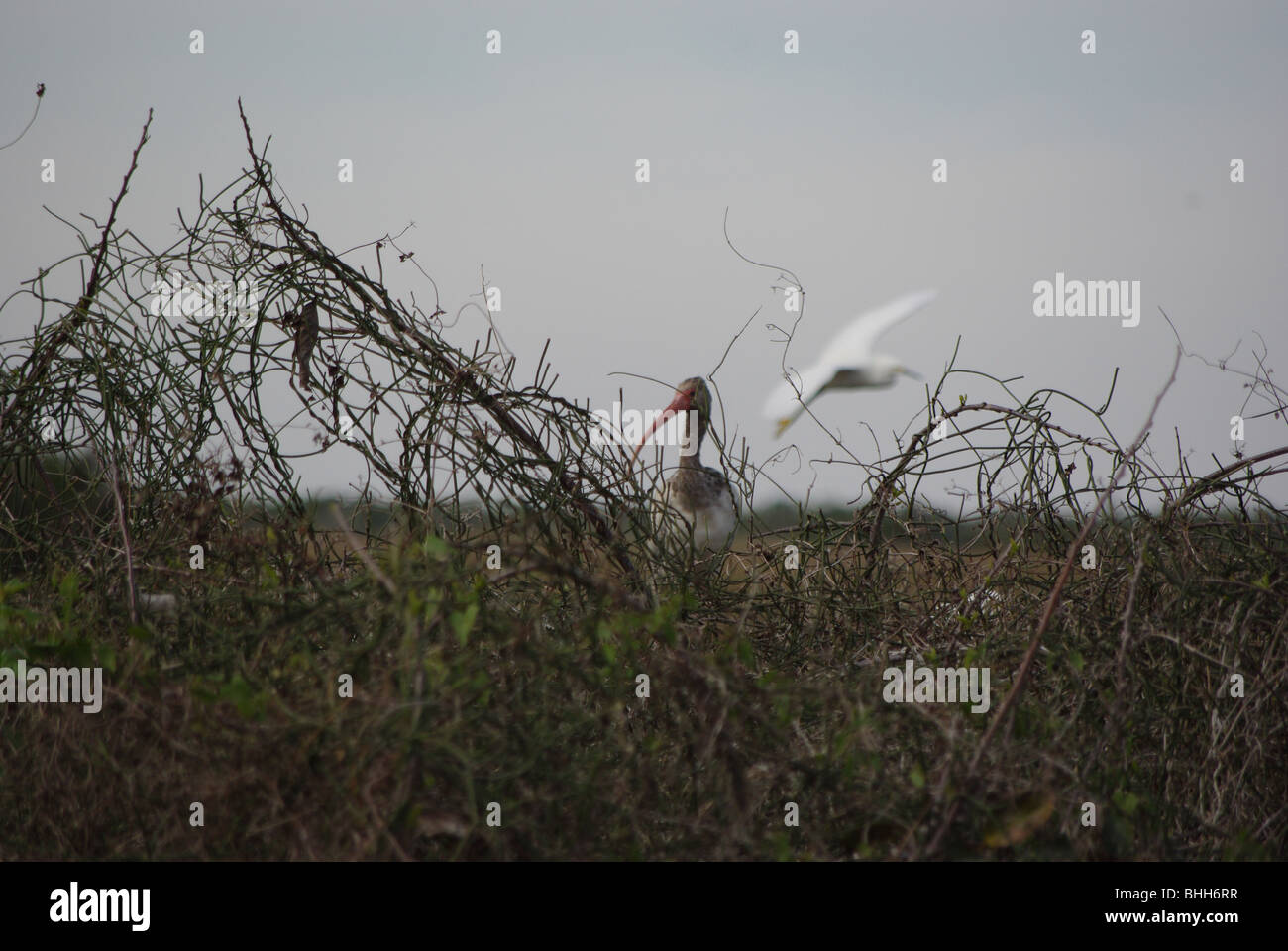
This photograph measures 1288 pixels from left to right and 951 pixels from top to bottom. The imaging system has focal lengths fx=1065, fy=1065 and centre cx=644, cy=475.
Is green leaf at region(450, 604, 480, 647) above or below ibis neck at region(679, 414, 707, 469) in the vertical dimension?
below

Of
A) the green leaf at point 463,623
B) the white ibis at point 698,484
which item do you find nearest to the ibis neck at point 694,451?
the white ibis at point 698,484

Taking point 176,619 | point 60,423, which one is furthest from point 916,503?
point 60,423

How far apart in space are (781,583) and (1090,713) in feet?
4.04

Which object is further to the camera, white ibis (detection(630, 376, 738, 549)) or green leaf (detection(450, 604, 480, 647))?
white ibis (detection(630, 376, 738, 549))

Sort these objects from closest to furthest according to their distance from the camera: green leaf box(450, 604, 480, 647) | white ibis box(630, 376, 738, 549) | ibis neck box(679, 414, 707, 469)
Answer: green leaf box(450, 604, 480, 647) < white ibis box(630, 376, 738, 549) < ibis neck box(679, 414, 707, 469)

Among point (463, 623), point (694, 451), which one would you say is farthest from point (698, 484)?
point (463, 623)

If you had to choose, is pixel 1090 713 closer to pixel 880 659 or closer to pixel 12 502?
pixel 880 659

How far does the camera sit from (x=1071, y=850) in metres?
2.05

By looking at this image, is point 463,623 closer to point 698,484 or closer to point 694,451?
point 698,484

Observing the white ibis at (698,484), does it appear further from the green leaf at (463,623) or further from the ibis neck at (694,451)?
the green leaf at (463,623)

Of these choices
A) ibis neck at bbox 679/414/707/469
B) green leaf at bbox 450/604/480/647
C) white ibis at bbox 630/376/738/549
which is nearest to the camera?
green leaf at bbox 450/604/480/647

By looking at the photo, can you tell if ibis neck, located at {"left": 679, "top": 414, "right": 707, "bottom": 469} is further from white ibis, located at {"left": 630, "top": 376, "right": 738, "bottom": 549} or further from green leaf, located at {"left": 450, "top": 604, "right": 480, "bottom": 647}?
green leaf, located at {"left": 450, "top": 604, "right": 480, "bottom": 647}

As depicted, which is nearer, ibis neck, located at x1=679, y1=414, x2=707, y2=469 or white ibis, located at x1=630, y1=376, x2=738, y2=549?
white ibis, located at x1=630, y1=376, x2=738, y2=549

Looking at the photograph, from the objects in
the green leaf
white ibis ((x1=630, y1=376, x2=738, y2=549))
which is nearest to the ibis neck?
white ibis ((x1=630, y1=376, x2=738, y2=549))
